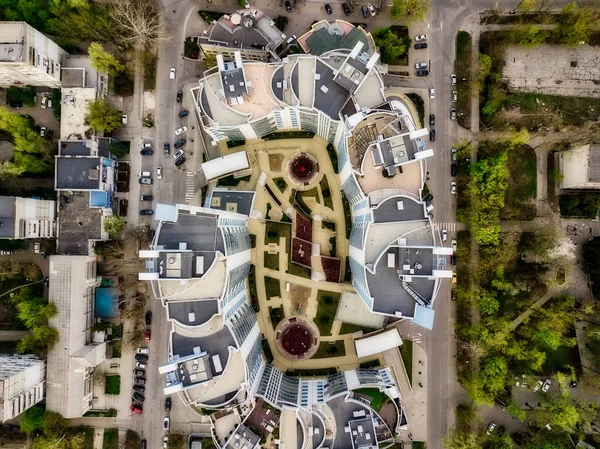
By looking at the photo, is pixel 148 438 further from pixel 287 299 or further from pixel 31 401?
pixel 287 299

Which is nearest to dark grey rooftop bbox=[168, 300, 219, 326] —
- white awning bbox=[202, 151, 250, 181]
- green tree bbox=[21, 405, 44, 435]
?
white awning bbox=[202, 151, 250, 181]

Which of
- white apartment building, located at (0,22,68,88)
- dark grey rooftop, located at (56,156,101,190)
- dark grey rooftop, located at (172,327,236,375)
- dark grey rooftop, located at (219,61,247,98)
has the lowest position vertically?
dark grey rooftop, located at (172,327,236,375)

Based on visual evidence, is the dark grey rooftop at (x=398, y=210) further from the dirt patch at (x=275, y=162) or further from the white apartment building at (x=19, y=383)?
the white apartment building at (x=19, y=383)

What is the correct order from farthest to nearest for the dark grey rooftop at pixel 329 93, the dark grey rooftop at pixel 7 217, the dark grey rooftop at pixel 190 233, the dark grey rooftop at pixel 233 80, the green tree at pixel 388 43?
the green tree at pixel 388 43
the dark grey rooftop at pixel 7 217
the dark grey rooftop at pixel 329 93
the dark grey rooftop at pixel 233 80
the dark grey rooftop at pixel 190 233

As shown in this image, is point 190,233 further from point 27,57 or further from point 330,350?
point 27,57

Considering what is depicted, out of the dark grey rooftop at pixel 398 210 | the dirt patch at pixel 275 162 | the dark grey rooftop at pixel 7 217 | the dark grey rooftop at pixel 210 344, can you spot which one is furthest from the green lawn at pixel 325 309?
the dark grey rooftop at pixel 7 217

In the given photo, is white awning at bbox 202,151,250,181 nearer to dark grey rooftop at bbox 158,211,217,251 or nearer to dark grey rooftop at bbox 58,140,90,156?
dark grey rooftop at bbox 158,211,217,251
